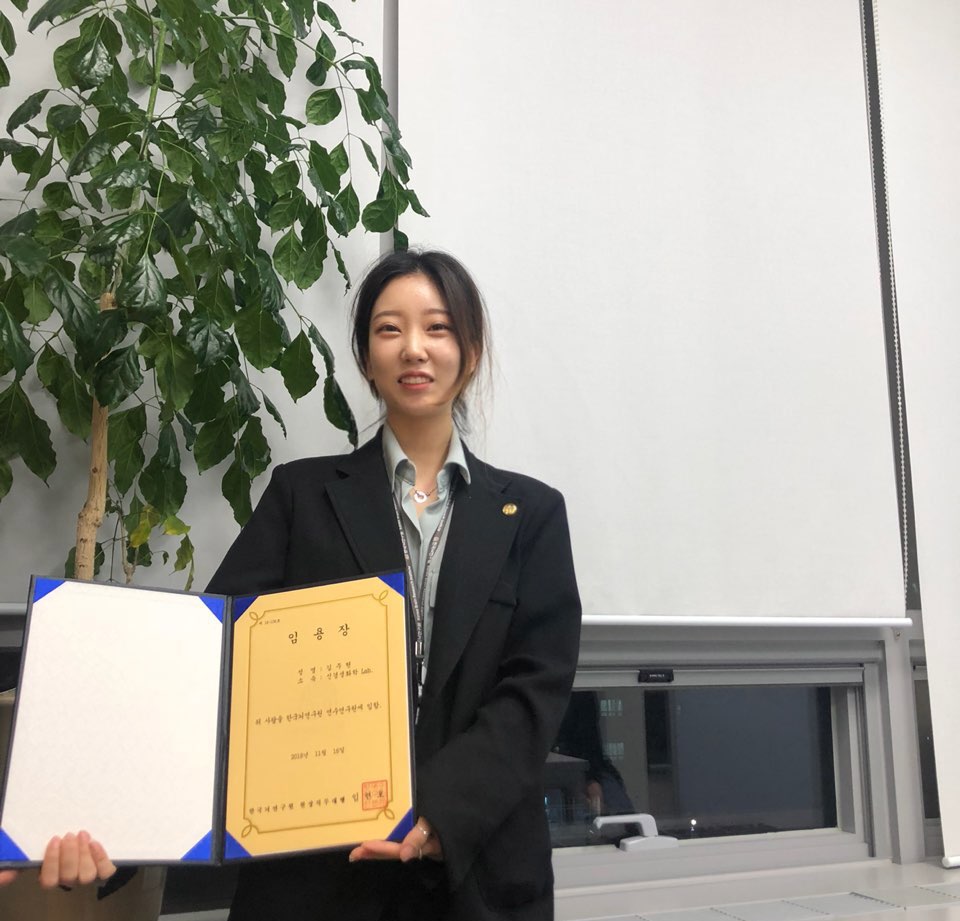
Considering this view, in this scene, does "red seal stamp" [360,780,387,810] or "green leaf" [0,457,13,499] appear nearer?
"red seal stamp" [360,780,387,810]

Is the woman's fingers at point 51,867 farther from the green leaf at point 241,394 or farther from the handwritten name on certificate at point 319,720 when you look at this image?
the green leaf at point 241,394

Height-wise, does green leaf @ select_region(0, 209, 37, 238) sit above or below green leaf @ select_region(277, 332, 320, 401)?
above

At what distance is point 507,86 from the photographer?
198 centimetres

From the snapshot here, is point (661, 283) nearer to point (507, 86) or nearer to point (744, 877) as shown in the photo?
point (507, 86)

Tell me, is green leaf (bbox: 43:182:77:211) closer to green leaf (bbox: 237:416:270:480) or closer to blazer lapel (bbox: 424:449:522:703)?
green leaf (bbox: 237:416:270:480)

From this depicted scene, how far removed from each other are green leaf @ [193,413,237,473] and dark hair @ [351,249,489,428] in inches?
9.1

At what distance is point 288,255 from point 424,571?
1.76ft

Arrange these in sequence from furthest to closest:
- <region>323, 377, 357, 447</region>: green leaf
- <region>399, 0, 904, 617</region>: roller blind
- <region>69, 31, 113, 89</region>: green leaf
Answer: <region>399, 0, 904, 617</region>: roller blind
<region>323, 377, 357, 447</region>: green leaf
<region>69, 31, 113, 89</region>: green leaf

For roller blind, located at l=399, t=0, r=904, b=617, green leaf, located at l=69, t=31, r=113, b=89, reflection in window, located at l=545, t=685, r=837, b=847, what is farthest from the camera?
reflection in window, located at l=545, t=685, r=837, b=847

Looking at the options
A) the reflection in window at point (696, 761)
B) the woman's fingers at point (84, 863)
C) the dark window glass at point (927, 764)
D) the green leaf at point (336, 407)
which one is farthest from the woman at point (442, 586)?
the dark window glass at point (927, 764)

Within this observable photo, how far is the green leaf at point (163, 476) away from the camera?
4.68 feet

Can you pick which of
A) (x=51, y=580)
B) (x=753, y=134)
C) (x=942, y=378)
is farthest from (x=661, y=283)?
(x=51, y=580)

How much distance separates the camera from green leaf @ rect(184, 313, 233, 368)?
51.1 inches

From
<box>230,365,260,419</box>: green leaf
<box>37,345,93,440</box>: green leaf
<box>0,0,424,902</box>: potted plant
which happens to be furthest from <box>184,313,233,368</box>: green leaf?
<box>37,345,93,440</box>: green leaf
